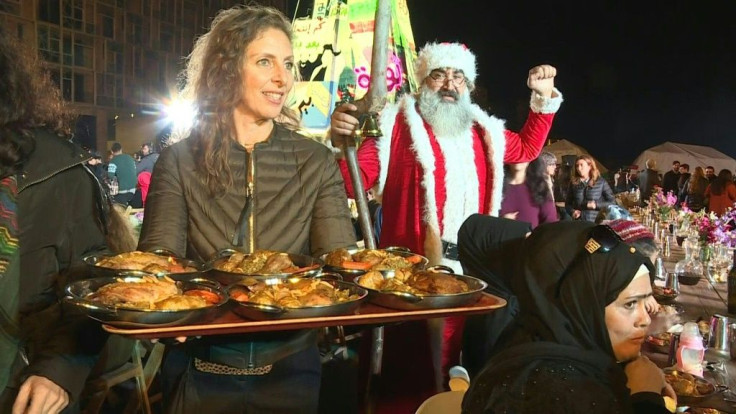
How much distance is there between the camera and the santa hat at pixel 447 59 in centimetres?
374

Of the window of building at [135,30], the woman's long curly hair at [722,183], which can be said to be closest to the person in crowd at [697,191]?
the woman's long curly hair at [722,183]

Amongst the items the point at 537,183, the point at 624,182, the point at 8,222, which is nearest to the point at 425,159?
the point at 537,183

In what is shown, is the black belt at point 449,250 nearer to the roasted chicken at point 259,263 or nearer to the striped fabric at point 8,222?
the roasted chicken at point 259,263

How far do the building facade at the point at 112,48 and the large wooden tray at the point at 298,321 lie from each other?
3363cm

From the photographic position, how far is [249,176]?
2182 millimetres

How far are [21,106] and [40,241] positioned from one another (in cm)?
39

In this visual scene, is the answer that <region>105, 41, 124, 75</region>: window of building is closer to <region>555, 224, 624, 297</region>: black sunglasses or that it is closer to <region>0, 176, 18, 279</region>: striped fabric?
<region>0, 176, 18, 279</region>: striped fabric

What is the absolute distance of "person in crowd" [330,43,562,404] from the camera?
11.2ft

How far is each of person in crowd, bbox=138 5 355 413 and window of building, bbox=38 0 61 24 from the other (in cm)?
3685

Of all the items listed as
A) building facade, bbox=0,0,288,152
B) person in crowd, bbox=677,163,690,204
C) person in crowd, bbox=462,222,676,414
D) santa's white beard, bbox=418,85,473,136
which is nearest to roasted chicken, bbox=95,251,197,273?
person in crowd, bbox=462,222,676,414

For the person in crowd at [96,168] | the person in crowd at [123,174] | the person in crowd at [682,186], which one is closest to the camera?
the person in crowd at [96,168]

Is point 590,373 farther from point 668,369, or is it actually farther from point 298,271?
point 668,369

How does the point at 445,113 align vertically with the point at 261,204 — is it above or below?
above

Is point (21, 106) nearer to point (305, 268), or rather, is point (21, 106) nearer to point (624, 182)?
point (305, 268)
